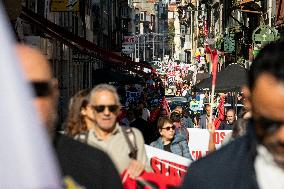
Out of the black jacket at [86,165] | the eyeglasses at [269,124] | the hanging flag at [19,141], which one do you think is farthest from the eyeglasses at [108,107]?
the hanging flag at [19,141]

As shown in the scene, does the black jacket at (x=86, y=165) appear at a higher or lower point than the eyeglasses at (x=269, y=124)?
lower

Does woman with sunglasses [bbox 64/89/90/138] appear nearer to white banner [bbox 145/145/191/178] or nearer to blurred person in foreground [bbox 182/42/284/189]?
white banner [bbox 145/145/191/178]

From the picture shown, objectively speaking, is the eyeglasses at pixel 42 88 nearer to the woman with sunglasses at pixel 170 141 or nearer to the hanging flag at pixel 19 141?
the hanging flag at pixel 19 141

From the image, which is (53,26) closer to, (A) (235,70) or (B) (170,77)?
(A) (235,70)

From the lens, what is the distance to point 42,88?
2.09 meters

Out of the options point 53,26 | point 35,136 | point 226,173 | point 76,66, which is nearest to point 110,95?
point 226,173

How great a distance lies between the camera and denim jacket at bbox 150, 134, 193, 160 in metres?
10.1

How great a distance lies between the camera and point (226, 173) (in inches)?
91.2

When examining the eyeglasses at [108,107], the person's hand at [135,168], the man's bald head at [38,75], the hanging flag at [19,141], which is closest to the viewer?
the hanging flag at [19,141]

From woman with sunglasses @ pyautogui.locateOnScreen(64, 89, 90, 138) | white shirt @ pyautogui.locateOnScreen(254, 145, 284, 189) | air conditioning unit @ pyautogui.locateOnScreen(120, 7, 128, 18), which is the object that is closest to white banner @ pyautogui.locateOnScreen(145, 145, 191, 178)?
woman with sunglasses @ pyautogui.locateOnScreen(64, 89, 90, 138)

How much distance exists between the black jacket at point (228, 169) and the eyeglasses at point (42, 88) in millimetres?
490

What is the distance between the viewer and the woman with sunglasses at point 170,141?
1020 cm

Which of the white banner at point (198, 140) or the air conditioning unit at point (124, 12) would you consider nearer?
the white banner at point (198, 140)

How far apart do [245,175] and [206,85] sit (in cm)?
1683
